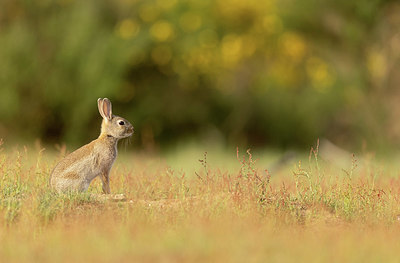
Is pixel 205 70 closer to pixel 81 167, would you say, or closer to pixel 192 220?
pixel 81 167

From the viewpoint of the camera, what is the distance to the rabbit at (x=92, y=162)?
7.72 meters

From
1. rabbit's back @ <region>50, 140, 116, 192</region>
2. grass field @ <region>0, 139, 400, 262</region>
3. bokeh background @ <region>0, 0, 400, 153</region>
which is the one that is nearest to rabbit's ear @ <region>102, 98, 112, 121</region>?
rabbit's back @ <region>50, 140, 116, 192</region>

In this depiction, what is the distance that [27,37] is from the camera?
19.2 metres

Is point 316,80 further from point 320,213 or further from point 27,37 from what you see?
point 320,213

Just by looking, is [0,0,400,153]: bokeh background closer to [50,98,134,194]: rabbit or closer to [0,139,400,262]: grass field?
[50,98,134,194]: rabbit

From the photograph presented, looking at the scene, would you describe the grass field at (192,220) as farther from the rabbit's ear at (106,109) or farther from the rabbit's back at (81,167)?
the rabbit's ear at (106,109)

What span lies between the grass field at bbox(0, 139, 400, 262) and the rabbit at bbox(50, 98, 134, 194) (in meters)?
0.22

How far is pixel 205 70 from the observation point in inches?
909

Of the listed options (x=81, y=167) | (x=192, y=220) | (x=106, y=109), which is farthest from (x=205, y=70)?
(x=192, y=220)

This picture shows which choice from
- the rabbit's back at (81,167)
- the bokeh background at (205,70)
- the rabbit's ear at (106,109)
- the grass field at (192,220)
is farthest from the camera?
the bokeh background at (205,70)

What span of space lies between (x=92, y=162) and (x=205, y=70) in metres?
15.4

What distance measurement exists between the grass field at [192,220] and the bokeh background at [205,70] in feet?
35.2

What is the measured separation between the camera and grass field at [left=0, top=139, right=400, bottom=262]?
18.3 ft


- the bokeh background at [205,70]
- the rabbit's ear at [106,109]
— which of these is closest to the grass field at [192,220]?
the rabbit's ear at [106,109]
